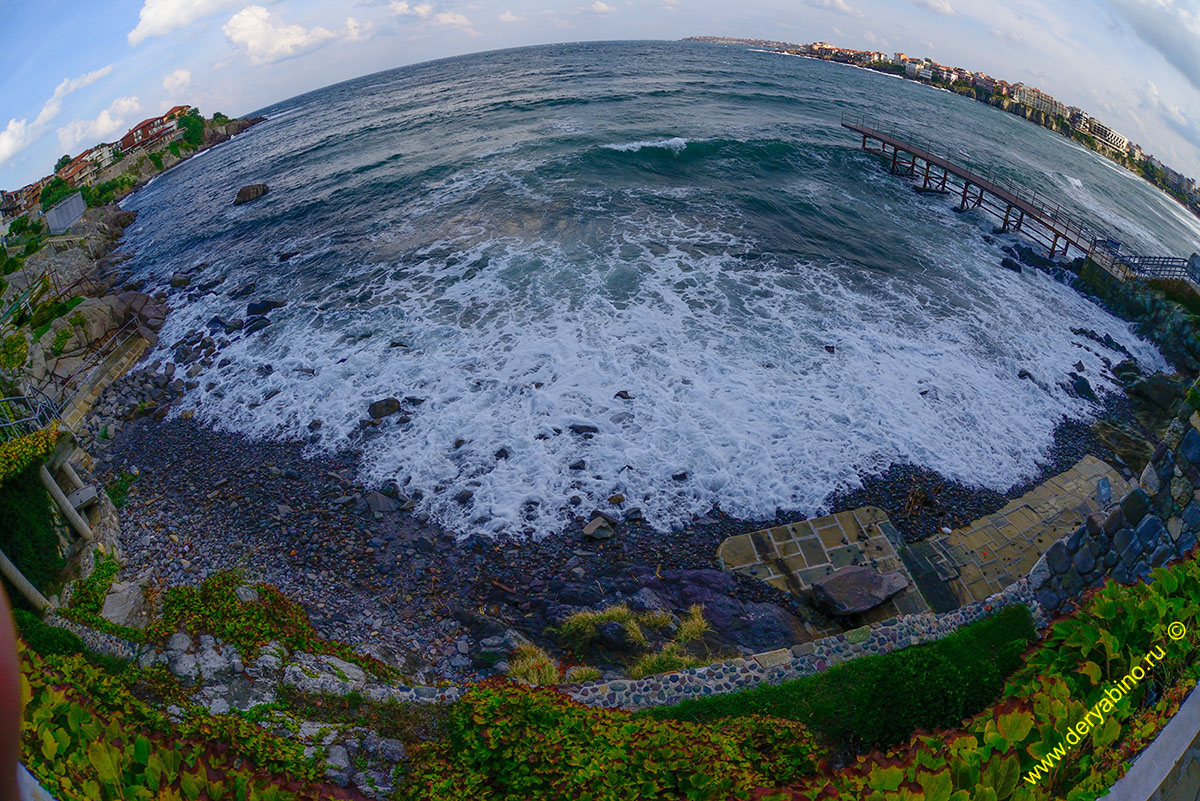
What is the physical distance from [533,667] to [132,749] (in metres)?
5.32

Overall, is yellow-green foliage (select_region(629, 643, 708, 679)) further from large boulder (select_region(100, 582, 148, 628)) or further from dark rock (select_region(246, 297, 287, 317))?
dark rock (select_region(246, 297, 287, 317))

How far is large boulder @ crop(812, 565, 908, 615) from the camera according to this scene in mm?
10609

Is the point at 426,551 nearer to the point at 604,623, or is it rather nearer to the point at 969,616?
the point at 604,623

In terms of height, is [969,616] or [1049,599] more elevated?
[1049,599]

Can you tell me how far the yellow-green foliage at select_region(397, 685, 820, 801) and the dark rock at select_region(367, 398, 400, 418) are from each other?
378 inches

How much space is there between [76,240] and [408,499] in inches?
1236

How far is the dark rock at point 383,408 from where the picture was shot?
15.8 meters

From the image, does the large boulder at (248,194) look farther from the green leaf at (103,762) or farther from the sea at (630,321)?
the green leaf at (103,762)

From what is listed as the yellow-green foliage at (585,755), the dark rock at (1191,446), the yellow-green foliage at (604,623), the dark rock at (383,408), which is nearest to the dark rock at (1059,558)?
the dark rock at (1191,446)

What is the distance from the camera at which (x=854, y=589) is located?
10.8 meters

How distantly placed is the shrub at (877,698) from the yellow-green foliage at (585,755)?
364mm

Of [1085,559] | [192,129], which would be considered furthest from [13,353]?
[192,129]

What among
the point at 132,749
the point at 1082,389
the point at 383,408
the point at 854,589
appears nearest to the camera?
the point at 132,749

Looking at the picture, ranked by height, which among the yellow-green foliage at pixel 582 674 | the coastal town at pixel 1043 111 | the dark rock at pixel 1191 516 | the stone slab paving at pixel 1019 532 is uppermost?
the dark rock at pixel 1191 516
